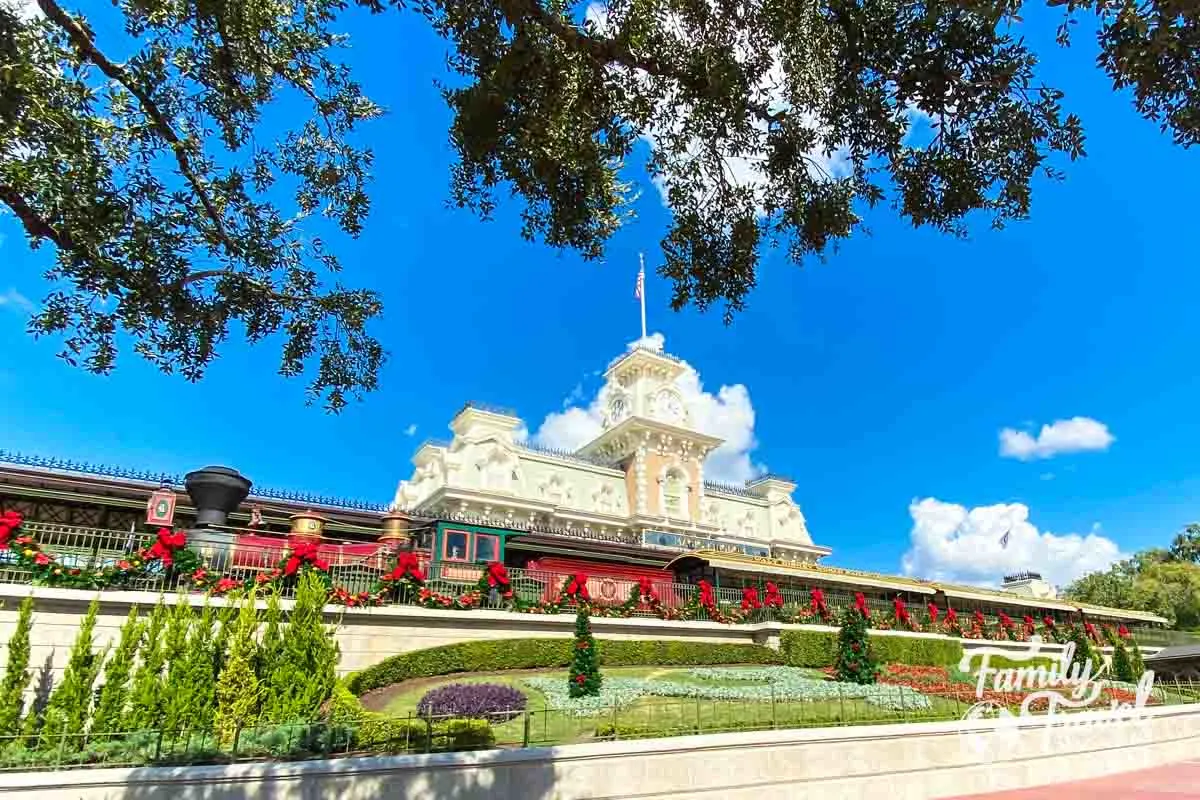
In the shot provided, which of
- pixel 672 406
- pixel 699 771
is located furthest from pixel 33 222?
pixel 672 406

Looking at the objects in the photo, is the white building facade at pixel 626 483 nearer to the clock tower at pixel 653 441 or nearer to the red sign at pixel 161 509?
the clock tower at pixel 653 441

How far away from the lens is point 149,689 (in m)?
10.6

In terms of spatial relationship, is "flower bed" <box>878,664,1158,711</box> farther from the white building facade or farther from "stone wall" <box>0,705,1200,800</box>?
the white building facade

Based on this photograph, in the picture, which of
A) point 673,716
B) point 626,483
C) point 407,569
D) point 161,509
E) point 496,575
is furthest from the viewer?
point 626,483

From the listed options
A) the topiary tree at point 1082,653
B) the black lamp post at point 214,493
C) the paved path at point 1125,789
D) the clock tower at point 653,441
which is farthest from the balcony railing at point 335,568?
the clock tower at point 653,441

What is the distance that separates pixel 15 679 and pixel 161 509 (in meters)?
6.57

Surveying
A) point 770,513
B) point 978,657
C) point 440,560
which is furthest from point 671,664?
point 770,513

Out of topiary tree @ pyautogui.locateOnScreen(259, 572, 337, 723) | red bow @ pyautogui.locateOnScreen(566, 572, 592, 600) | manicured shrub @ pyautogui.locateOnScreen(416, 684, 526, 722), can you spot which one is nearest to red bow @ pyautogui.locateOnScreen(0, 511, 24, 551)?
topiary tree @ pyautogui.locateOnScreen(259, 572, 337, 723)

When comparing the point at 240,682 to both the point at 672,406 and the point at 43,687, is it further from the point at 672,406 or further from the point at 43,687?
the point at 672,406

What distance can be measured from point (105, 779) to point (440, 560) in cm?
1140

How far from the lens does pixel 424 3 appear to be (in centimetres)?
784

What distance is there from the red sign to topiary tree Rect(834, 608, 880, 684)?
18016 mm

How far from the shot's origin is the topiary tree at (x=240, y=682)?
11.0 m

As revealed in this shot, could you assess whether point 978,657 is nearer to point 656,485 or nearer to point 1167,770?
point 1167,770
